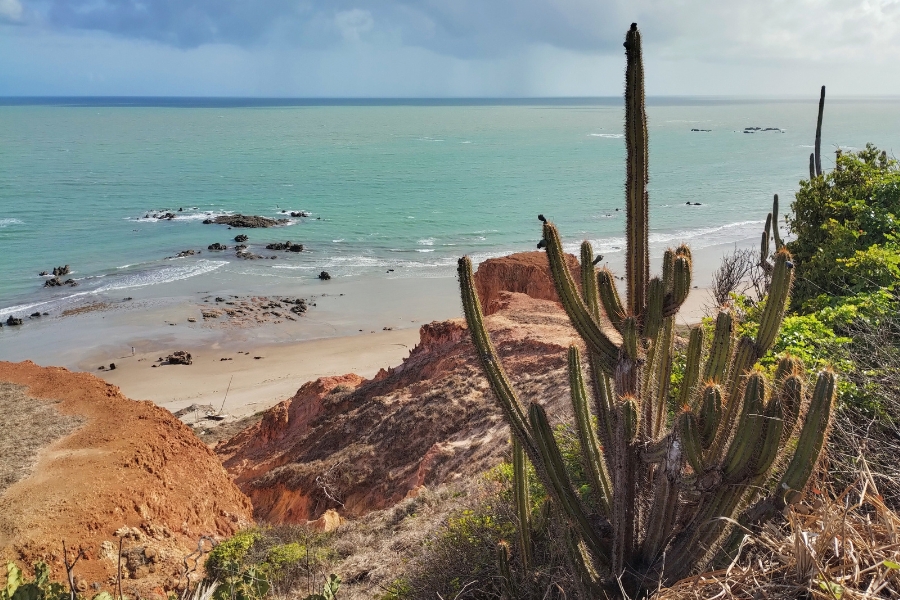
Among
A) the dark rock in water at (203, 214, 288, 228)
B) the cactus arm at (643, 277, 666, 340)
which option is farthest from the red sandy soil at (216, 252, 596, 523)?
the dark rock in water at (203, 214, 288, 228)

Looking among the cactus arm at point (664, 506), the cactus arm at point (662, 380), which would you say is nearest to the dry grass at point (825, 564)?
the cactus arm at point (664, 506)

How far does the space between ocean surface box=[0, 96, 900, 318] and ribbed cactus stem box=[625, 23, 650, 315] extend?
3331 centimetres

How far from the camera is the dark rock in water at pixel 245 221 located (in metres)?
50.2

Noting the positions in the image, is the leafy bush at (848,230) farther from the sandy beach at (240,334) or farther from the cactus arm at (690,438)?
the sandy beach at (240,334)

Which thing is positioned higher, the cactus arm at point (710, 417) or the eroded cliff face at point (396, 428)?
the cactus arm at point (710, 417)

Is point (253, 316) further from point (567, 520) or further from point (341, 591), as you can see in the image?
point (567, 520)

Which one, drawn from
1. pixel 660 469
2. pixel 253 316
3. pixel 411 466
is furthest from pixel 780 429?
pixel 253 316

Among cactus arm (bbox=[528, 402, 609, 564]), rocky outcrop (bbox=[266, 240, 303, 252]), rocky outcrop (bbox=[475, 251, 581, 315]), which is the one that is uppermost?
cactus arm (bbox=[528, 402, 609, 564])

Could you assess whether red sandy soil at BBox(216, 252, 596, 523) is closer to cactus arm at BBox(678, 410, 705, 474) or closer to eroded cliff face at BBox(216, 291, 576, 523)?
eroded cliff face at BBox(216, 291, 576, 523)

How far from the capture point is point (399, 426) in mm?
15266

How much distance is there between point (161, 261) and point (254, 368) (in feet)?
60.0

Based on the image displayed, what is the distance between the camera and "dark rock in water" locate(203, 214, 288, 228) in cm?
5016

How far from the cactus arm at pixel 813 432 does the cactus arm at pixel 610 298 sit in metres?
1.46

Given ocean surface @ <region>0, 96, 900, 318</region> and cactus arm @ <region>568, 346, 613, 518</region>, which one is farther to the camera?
ocean surface @ <region>0, 96, 900, 318</region>
